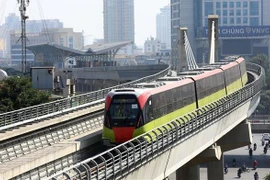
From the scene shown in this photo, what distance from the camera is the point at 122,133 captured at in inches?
1113

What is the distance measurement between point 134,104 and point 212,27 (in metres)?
51.8

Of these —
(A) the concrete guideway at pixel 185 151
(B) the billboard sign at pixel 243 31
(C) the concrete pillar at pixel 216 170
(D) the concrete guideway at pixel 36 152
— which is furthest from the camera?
(B) the billboard sign at pixel 243 31

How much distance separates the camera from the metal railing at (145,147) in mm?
20359

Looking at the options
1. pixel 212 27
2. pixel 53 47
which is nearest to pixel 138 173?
pixel 212 27

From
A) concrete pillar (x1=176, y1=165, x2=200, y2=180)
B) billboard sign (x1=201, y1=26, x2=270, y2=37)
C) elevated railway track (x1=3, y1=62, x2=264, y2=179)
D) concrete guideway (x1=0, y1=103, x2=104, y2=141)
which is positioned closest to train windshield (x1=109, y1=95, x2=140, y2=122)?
elevated railway track (x1=3, y1=62, x2=264, y2=179)

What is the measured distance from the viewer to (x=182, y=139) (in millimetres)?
30812

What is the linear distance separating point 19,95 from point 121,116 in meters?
22.6

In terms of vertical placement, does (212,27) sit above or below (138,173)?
above

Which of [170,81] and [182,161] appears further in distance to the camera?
[170,81]

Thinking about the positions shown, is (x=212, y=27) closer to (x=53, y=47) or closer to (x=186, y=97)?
(x=186, y=97)

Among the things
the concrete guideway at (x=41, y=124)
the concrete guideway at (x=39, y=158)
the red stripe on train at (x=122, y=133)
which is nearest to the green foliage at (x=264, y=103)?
the concrete guideway at (x=41, y=124)

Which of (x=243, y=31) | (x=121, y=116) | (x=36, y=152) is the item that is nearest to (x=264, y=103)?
(x=243, y=31)

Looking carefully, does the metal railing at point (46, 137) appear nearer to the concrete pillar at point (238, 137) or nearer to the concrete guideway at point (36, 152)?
the concrete guideway at point (36, 152)

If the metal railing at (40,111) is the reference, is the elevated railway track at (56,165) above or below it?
below
